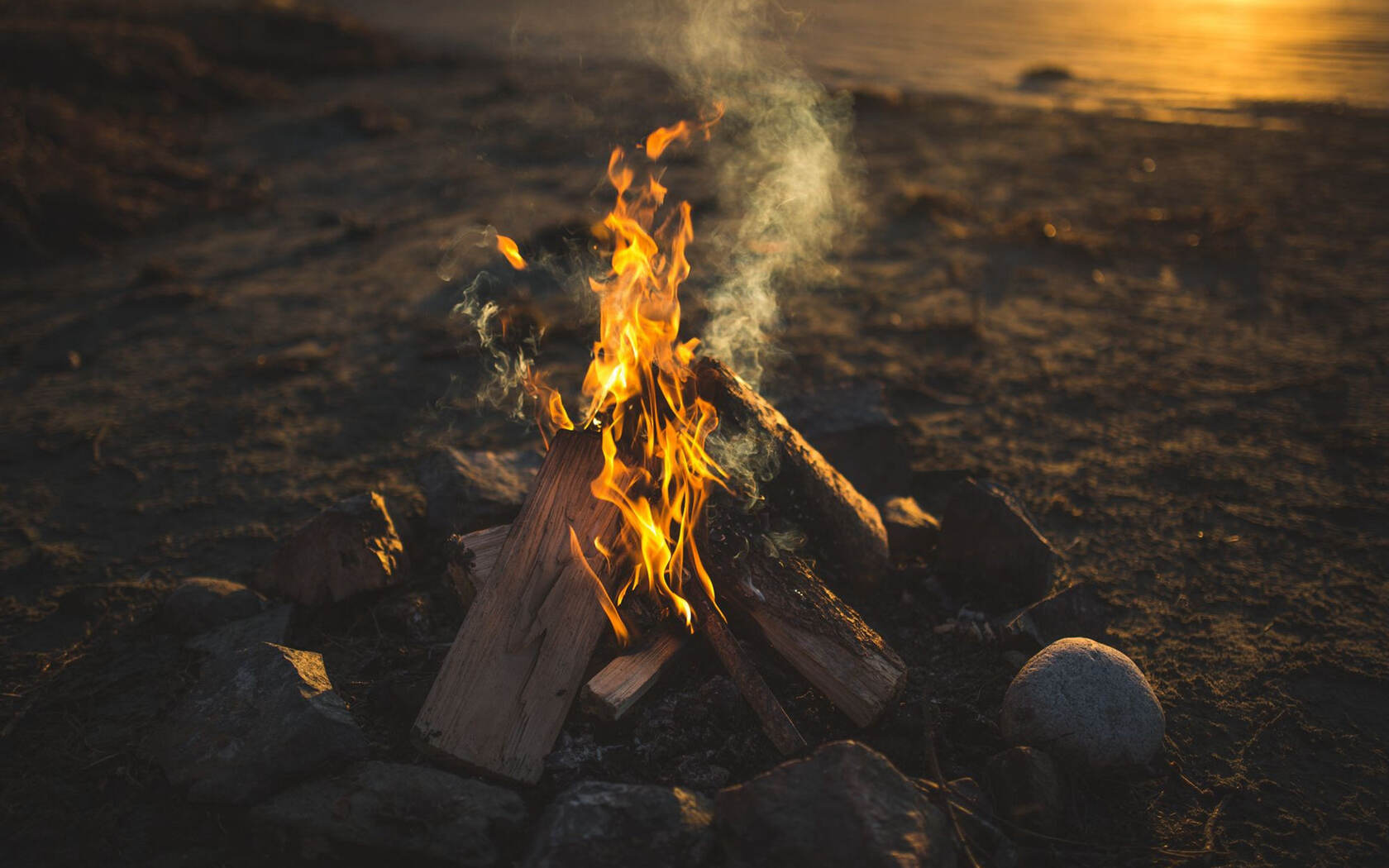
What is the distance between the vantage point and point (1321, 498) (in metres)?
4.82

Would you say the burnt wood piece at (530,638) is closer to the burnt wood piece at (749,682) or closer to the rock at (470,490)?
the burnt wood piece at (749,682)

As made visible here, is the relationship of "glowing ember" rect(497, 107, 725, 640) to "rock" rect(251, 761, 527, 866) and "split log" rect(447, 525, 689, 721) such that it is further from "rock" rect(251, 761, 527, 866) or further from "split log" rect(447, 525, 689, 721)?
"rock" rect(251, 761, 527, 866)

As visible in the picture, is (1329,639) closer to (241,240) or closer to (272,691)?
(272,691)

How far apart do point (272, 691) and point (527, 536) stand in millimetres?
1072

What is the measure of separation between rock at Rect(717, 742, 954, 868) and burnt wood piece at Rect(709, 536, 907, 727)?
1.44 ft

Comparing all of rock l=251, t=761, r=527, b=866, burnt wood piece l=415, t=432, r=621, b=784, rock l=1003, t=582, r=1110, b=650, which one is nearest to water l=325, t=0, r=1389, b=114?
rock l=1003, t=582, r=1110, b=650

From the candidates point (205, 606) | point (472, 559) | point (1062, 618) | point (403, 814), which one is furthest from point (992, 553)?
point (205, 606)

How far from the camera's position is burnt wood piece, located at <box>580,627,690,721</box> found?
2.88 meters

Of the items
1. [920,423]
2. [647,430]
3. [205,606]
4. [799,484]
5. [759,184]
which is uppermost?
[759,184]

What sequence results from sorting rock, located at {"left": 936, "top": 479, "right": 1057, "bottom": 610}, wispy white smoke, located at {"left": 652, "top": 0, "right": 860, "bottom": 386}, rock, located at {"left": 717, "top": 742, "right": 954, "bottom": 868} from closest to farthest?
rock, located at {"left": 717, "top": 742, "right": 954, "bottom": 868}, rock, located at {"left": 936, "top": 479, "right": 1057, "bottom": 610}, wispy white smoke, located at {"left": 652, "top": 0, "right": 860, "bottom": 386}

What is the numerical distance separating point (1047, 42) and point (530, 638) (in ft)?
90.9

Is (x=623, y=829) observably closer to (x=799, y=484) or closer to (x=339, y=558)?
(x=799, y=484)

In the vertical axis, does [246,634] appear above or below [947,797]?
below

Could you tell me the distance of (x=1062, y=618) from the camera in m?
3.70
